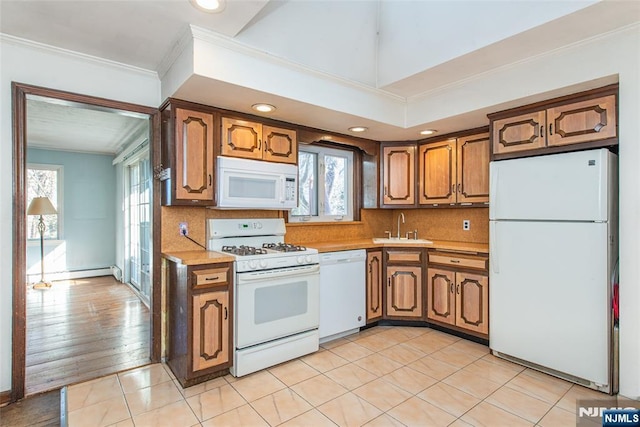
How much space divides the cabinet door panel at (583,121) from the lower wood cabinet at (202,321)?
106 inches

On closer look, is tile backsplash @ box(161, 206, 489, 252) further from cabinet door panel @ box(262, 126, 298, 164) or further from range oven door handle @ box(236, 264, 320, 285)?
range oven door handle @ box(236, 264, 320, 285)

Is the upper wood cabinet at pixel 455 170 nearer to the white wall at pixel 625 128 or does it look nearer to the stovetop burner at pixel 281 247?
the white wall at pixel 625 128

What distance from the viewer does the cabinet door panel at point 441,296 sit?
3265 millimetres

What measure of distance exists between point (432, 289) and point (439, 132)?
1.68m

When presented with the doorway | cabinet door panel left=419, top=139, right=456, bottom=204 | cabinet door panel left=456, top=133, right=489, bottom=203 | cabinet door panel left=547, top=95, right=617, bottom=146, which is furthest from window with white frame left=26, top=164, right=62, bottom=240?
cabinet door panel left=547, top=95, right=617, bottom=146

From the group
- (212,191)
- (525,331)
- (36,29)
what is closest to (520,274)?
(525,331)

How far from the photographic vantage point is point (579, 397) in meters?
2.21

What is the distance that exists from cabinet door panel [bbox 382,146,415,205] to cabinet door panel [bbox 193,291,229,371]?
2.34 m

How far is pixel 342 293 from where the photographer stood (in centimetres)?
324

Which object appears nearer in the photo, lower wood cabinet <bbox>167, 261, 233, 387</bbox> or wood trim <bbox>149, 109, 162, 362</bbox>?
lower wood cabinet <bbox>167, 261, 233, 387</bbox>

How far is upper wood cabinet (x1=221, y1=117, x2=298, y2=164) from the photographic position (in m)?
2.80

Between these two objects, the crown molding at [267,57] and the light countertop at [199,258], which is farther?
the light countertop at [199,258]

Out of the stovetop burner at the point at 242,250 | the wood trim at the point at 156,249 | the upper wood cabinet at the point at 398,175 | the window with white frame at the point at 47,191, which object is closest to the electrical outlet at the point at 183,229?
the wood trim at the point at 156,249

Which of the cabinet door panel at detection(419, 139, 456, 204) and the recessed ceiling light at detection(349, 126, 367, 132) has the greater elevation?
the recessed ceiling light at detection(349, 126, 367, 132)
